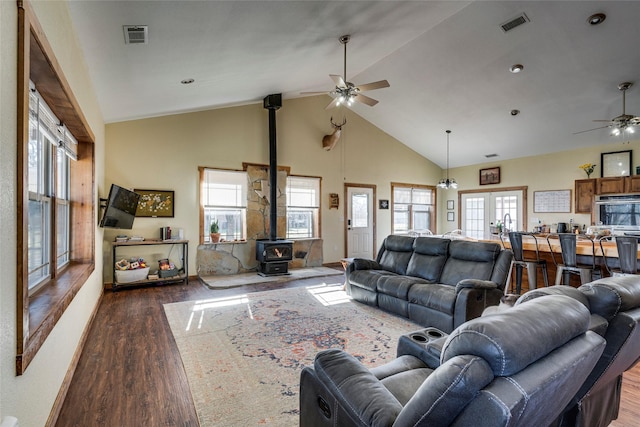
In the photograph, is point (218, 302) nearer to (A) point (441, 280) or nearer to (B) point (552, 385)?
(A) point (441, 280)

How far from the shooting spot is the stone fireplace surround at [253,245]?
6.42 meters

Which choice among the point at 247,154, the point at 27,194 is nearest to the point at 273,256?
the point at 247,154

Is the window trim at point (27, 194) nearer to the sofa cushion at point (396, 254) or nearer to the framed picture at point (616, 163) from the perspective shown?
the sofa cushion at point (396, 254)

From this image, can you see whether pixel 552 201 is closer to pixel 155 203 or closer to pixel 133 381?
pixel 155 203

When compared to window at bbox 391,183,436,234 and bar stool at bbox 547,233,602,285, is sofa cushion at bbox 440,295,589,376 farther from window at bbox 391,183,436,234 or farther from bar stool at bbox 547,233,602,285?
window at bbox 391,183,436,234

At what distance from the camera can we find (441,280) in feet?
13.1

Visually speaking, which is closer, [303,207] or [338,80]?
[338,80]

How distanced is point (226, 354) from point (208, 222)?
13.2 feet

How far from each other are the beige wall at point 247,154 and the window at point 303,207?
0.20m

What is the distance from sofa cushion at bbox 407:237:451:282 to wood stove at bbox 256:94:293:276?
2.89 m

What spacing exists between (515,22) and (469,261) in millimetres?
3373

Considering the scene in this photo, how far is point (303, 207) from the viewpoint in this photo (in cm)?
768

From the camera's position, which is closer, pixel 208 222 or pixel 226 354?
pixel 226 354

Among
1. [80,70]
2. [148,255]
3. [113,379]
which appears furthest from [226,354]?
[148,255]
